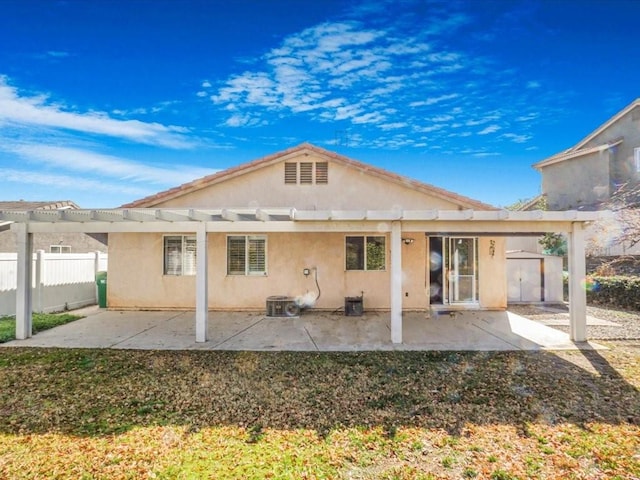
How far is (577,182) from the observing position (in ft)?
65.6

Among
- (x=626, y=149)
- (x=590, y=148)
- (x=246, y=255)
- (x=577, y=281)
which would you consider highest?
(x=590, y=148)

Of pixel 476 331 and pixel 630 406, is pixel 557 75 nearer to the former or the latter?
pixel 476 331

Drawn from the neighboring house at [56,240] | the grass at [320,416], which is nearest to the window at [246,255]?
the grass at [320,416]

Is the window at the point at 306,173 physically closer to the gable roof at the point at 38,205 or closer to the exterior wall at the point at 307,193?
the exterior wall at the point at 307,193

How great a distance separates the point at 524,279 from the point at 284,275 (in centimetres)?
940

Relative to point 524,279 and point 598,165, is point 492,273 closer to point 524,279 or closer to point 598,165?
point 524,279

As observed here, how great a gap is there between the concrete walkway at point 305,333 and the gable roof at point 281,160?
371cm

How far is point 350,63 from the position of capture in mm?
11242

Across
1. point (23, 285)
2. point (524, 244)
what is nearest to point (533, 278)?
point (524, 244)

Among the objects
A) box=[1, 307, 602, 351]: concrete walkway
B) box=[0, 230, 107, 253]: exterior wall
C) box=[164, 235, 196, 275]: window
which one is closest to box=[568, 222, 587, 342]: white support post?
box=[1, 307, 602, 351]: concrete walkway

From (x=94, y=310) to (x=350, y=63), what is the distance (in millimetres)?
11909

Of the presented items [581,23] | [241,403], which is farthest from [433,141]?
[241,403]

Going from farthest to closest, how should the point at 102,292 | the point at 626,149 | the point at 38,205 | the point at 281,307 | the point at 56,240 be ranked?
the point at 38,205, the point at 56,240, the point at 626,149, the point at 102,292, the point at 281,307

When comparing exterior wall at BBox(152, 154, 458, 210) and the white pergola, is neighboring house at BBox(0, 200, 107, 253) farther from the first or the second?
the white pergola
